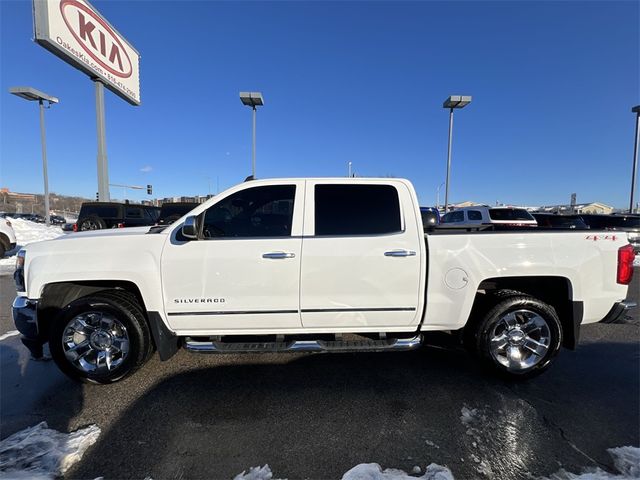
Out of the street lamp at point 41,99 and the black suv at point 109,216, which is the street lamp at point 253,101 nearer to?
the black suv at point 109,216

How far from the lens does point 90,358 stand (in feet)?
10.4

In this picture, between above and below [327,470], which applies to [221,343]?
above

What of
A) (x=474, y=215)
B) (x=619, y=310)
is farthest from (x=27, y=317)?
(x=474, y=215)

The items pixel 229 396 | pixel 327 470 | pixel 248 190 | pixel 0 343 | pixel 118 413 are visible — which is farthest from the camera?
pixel 0 343

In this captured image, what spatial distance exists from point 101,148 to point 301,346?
59.5 feet

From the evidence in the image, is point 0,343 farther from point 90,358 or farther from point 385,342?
point 385,342

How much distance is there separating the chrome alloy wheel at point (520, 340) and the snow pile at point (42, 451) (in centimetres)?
359

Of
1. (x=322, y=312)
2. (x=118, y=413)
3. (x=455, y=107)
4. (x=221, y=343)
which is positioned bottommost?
(x=118, y=413)

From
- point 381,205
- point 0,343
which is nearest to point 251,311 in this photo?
point 381,205

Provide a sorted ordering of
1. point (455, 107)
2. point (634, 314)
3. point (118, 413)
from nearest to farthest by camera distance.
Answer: point (118, 413), point (634, 314), point (455, 107)

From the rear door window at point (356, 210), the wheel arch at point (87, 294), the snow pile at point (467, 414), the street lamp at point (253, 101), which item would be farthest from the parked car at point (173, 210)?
the snow pile at point (467, 414)

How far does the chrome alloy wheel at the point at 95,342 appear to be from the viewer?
10.2 feet

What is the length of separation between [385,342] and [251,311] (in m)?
1.32

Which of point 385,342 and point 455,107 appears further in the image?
point 455,107
